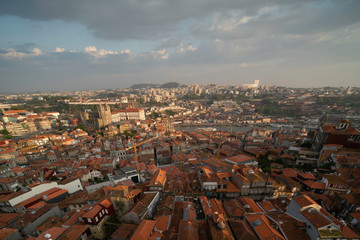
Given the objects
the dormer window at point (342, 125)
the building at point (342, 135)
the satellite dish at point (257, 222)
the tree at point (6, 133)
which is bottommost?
the tree at point (6, 133)

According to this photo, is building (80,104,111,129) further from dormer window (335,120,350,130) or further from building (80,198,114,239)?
dormer window (335,120,350,130)

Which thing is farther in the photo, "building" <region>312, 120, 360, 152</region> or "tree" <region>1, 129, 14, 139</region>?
"tree" <region>1, 129, 14, 139</region>

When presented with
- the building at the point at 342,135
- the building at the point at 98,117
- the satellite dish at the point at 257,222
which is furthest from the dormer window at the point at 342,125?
the building at the point at 98,117

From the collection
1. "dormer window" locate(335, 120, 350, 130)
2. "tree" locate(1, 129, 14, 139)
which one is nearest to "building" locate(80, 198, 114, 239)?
"dormer window" locate(335, 120, 350, 130)

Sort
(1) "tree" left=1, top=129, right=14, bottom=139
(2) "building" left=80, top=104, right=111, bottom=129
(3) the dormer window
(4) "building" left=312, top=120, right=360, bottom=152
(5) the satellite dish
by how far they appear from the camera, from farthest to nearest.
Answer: (2) "building" left=80, top=104, right=111, bottom=129
(1) "tree" left=1, top=129, right=14, bottom=139
(3) the dormer window
(4) "building" left=312, top=120, right=360, bottom=152
(5) the satellite dish

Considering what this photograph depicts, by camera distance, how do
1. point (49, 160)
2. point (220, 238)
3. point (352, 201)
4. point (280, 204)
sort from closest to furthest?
point (220, 238) < point (352, 201) < point (280, 204) < point (49, 160)

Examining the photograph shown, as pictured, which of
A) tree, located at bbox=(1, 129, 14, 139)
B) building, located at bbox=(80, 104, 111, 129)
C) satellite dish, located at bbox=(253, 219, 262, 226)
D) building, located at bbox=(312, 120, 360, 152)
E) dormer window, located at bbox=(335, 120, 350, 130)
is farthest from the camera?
building, located at bbox=(80, 104, 111, 129)

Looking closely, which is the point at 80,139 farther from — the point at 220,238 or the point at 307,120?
the point at 307,120

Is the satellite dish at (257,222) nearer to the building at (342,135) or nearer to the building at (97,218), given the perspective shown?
the building at (97,218)

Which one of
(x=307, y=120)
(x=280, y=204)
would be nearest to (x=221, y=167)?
(x=280, y=204)

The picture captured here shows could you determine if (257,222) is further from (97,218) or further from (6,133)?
(6,133)

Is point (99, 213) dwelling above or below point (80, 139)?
above
